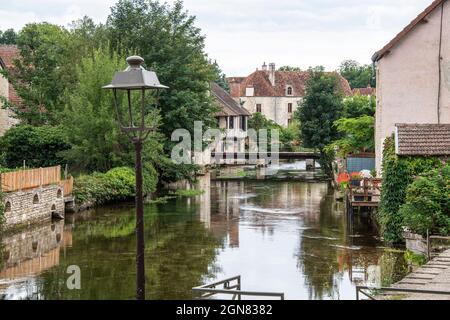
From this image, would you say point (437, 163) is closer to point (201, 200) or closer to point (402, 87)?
point (402, 87)

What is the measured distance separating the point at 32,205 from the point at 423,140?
55.5 feet

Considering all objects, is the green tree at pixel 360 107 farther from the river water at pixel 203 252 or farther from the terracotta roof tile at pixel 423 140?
the terracotta roof tile at pixel 423 140

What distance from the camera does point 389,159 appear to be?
1041 inches

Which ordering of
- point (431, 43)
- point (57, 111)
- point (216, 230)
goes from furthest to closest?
point (57, 111) < point (431, 43) < point (216, 230)

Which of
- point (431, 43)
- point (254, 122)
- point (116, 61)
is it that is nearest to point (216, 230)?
point (431, 43)

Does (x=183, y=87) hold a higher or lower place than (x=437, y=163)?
higher

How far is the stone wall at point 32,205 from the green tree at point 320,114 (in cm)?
3075

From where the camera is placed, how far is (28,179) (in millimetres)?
32656

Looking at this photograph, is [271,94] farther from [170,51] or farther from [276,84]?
[170,51]

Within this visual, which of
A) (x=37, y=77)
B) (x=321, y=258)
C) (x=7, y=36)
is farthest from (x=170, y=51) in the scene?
(x=7, y=36)

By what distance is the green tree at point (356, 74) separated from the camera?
13391cm

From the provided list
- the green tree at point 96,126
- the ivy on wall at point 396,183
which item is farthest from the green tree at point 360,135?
the ivy on wall at point 396,183

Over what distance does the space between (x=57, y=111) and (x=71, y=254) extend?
23.2m
